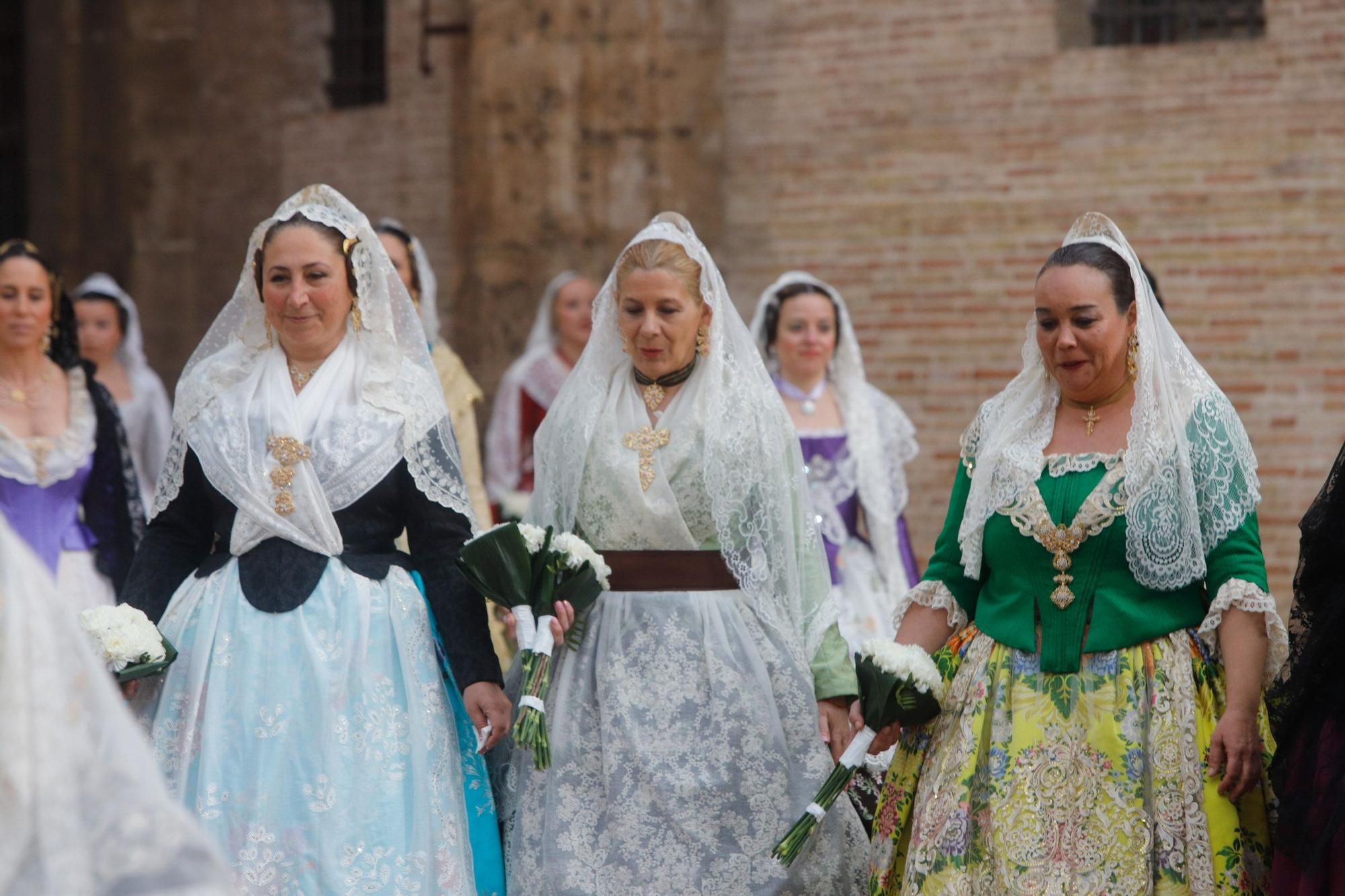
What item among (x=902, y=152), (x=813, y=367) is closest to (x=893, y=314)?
(x=902, y=152)

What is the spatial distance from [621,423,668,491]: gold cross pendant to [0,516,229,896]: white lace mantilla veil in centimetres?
207

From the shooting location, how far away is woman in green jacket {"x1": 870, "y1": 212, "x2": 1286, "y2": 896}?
3754 millimetres

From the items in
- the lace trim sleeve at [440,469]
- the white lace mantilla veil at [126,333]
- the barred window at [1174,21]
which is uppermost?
the barred window at [1174,21]

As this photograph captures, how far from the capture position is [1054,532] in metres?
3.94

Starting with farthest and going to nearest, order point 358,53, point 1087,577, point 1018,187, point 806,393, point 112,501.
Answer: point 358,53 < point 1018,187 < point 806,393 < point 112,501 < point 1087,577

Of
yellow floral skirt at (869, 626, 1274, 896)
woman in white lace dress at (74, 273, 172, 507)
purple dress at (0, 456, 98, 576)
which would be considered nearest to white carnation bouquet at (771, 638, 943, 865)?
yellow floral skirt at (869, 626, 1274, 896)

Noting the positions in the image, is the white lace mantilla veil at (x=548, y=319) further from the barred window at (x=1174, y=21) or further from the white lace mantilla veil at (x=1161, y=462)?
the white lace mantilla veil at (x=1161, y=462)

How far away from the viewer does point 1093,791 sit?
3797 mm

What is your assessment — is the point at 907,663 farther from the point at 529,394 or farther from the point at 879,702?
the point at 529,394

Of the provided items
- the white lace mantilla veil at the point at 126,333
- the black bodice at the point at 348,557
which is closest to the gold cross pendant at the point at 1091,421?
the black bodice at the point at 348,557

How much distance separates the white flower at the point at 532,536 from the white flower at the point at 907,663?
0.79 m

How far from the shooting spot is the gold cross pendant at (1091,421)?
4.04 metres

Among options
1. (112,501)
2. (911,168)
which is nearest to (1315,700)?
(112,501)

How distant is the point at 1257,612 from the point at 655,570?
1.43 m
